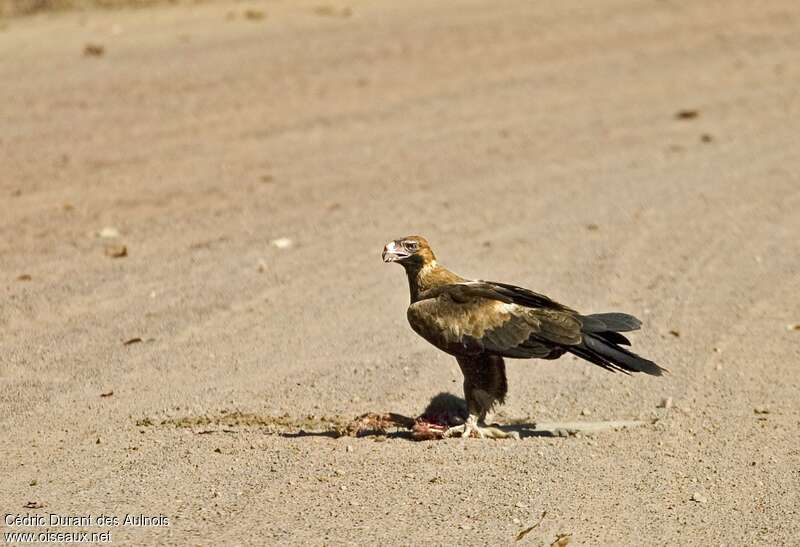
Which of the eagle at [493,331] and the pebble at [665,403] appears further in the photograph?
the pebble at [665,403]

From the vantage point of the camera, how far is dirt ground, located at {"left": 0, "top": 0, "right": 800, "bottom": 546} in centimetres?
625

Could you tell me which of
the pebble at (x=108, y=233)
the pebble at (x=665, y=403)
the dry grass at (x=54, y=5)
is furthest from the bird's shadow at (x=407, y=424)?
the dry grass at (x=54, y=5)

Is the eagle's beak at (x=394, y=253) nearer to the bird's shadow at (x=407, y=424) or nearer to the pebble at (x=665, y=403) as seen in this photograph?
the bird's shadow at (x=407, y=424)

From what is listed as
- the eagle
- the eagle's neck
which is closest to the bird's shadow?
the eagle

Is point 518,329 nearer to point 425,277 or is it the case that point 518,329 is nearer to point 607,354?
point 607,354

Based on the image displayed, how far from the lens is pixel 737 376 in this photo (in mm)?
8242

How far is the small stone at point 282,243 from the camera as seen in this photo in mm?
10469

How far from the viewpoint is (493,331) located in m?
6.83

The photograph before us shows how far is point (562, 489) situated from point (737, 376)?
235cm

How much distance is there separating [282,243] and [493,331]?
396 cm

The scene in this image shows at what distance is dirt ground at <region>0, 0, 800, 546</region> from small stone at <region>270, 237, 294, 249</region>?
2.0 inches

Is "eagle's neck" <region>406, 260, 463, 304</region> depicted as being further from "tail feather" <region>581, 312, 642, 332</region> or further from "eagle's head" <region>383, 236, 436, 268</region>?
"tail feather" <region>581, 312, 642, 332</region>

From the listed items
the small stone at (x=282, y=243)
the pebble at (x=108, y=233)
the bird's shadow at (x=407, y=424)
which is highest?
the pebble at (x=108, y=233)

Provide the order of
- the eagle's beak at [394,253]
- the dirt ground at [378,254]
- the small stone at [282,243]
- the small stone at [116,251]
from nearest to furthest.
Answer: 1. the dirt ground at [378,254]
2. the eagle's beak at [394,253]
3. the small stone at [116,251]
4. the small stone at [282,243]
